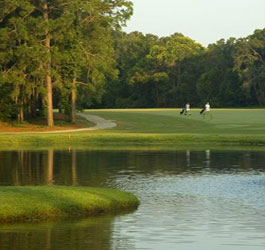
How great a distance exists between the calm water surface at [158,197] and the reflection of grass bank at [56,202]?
722mm

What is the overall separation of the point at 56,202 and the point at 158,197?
15.7 ft

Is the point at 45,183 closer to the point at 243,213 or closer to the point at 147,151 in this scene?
the point at 243,213

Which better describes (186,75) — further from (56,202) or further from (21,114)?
(56,202)

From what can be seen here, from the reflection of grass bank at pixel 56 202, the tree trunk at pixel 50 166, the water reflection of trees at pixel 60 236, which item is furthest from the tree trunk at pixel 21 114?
the water reflection of trees at pixel 60 236

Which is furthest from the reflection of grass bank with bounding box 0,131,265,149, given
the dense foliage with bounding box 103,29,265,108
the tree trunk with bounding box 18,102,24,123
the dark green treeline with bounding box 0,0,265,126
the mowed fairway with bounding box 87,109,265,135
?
the dense foliage with bounding box 103,29,265,108

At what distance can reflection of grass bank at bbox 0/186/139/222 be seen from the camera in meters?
19.0

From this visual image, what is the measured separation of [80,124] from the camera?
73.8 metres

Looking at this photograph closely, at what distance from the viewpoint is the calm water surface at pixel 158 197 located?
53.3ft

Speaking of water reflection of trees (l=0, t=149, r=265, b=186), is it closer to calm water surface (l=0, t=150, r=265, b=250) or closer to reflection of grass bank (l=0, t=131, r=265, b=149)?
calm water surface (l=0, t=150, r=265, b=250)

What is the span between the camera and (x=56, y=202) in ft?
66.3

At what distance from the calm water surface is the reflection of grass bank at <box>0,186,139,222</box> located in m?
0.72

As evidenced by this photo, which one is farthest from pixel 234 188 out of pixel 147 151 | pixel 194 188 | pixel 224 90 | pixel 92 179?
pixel 224 90

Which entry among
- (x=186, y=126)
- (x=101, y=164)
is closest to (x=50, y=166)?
(x=101, y=164)

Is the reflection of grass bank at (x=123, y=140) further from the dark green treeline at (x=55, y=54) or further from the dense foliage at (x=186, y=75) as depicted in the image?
the dense foliage at (x=186, y=75)
